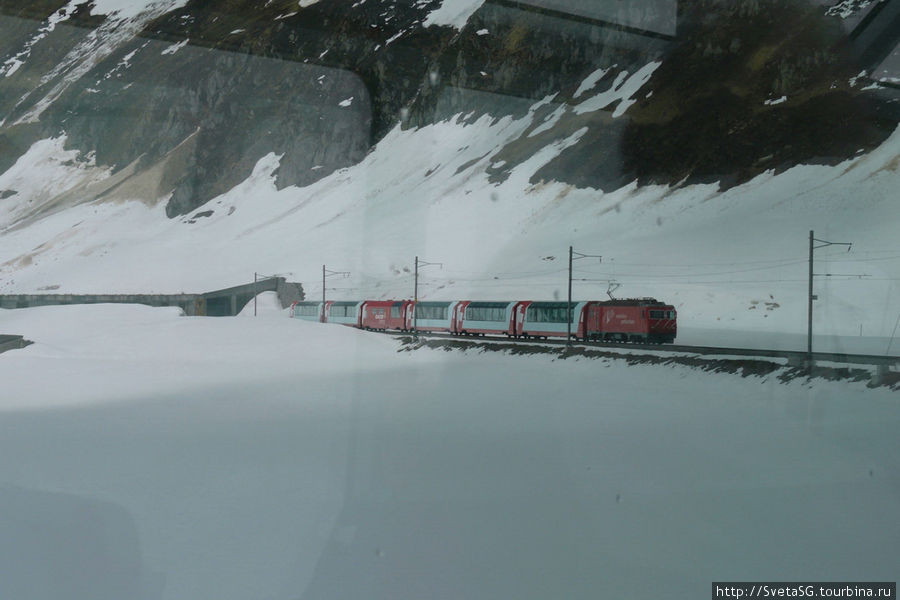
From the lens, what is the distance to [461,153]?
69.4 meters

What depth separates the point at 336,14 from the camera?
267ft

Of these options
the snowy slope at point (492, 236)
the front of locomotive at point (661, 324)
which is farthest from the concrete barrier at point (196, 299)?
the front of locomotive at point (661, 324)

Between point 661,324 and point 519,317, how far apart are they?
214 inches

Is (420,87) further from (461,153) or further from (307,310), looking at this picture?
(307,310)

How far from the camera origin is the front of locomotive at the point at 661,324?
73.5ft

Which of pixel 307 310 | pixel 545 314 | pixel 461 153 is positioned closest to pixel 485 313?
pixel 545 314

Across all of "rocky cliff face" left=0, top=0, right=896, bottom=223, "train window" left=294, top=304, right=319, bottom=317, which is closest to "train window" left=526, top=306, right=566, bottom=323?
"train window" left=294, top=304, right=319, bottom=317

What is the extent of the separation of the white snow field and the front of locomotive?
27.7 ft

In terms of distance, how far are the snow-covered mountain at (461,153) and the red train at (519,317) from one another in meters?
3.73

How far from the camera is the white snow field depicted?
18.7 ft

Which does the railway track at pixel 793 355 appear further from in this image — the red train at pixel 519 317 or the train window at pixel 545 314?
the train window at pixel 545 314

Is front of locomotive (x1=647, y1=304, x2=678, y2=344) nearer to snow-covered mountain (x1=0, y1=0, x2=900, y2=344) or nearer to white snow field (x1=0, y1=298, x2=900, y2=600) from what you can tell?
snow-covered mountain (x1=0, y1=0, x2=900, y2=344)

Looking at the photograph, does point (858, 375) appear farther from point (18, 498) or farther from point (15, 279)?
point (15, 279)

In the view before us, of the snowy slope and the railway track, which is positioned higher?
the snowy slope
